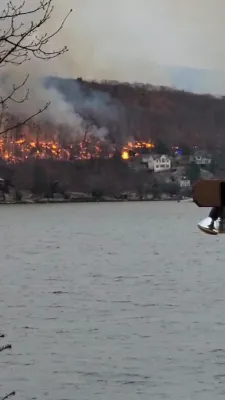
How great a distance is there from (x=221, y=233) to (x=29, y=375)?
17607 millimetres

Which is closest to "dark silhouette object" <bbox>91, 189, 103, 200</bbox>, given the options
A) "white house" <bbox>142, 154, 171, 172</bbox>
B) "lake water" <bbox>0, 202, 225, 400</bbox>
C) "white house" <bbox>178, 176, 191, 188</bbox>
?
"white house" <bbox>142, 154, 171, 172</bbox>

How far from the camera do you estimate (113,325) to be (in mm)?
27875

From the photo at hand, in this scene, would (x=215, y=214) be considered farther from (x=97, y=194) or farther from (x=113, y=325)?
(x=97, y=194)

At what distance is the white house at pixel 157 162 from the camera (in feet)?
613

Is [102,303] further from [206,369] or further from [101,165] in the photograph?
[101,165]

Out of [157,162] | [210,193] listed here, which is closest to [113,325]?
[210,193]

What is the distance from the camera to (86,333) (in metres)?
26.1

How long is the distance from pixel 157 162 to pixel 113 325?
16268 centimetres

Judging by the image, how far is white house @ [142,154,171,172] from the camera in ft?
613

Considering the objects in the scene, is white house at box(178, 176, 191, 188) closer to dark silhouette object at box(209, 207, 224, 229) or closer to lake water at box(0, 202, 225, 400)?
lake water at box(0, 202, 225, 400)

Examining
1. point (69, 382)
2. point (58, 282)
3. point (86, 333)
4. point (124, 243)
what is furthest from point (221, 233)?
point (124, 243)

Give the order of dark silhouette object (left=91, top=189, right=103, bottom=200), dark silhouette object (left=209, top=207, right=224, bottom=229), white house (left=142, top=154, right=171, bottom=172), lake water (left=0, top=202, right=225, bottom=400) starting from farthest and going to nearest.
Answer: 1. white house (left=142, top=154, right=171, bottom=172)
2. dark silhouette object (left=91, top=189, right=103, bottom=200)
3. lake water (left=0, top=202, right=225, bottom=400)
4. dark silhouette object (left=209, top=207, right=224, bottom=229)

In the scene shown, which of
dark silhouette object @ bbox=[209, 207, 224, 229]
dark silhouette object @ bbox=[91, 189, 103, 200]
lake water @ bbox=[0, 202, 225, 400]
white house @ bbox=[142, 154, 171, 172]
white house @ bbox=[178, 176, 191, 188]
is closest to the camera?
dark silhouette object @ bbox=[209, 207, 224, 229]

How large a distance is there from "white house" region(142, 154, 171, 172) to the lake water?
121 meters
